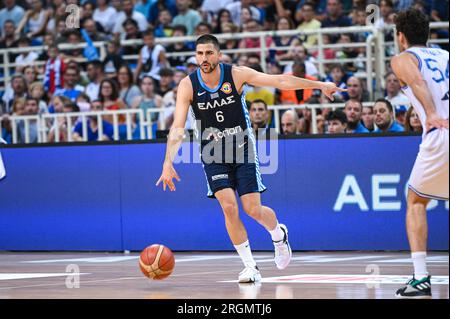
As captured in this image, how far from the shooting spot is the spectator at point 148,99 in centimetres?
1817

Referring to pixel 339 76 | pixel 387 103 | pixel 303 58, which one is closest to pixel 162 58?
pixel 303 58

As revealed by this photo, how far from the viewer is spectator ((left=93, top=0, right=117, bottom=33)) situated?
73.2ft

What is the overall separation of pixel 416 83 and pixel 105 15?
577 inches

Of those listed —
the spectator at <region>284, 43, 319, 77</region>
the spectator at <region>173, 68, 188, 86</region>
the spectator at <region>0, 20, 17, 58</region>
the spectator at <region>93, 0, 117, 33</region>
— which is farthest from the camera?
the spectator at <region>0, 20, 17, 58</region>

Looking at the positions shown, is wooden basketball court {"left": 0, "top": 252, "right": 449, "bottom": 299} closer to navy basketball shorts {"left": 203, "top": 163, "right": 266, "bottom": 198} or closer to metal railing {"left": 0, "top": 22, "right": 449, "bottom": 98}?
navy basketball shorts {"left": 203, "top": 163, "right": 266, "bottom": 198}

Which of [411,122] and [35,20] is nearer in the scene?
[411,122]

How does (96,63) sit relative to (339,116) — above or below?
above

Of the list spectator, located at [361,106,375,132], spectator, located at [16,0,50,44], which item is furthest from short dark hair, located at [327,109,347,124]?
spectator, located at [16,0,50,44]

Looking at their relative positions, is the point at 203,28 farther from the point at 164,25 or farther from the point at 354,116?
the point at 354,116

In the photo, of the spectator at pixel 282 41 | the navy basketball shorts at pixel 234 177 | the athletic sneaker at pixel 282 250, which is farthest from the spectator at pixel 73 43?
the navy basketball shorts at pixel 234 177

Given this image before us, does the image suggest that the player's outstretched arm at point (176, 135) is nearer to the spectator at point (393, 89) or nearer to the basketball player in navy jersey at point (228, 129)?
the basketball player in navy jersey at point (228, 129)

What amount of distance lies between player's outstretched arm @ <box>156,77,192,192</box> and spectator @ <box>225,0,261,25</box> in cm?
985

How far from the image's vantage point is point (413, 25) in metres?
8.91

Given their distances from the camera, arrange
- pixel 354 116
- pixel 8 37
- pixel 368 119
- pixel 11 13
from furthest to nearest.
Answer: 1. pixel 11 13
2. pixel 8 37
3. pixel 368 119
4. pixel 354 116
